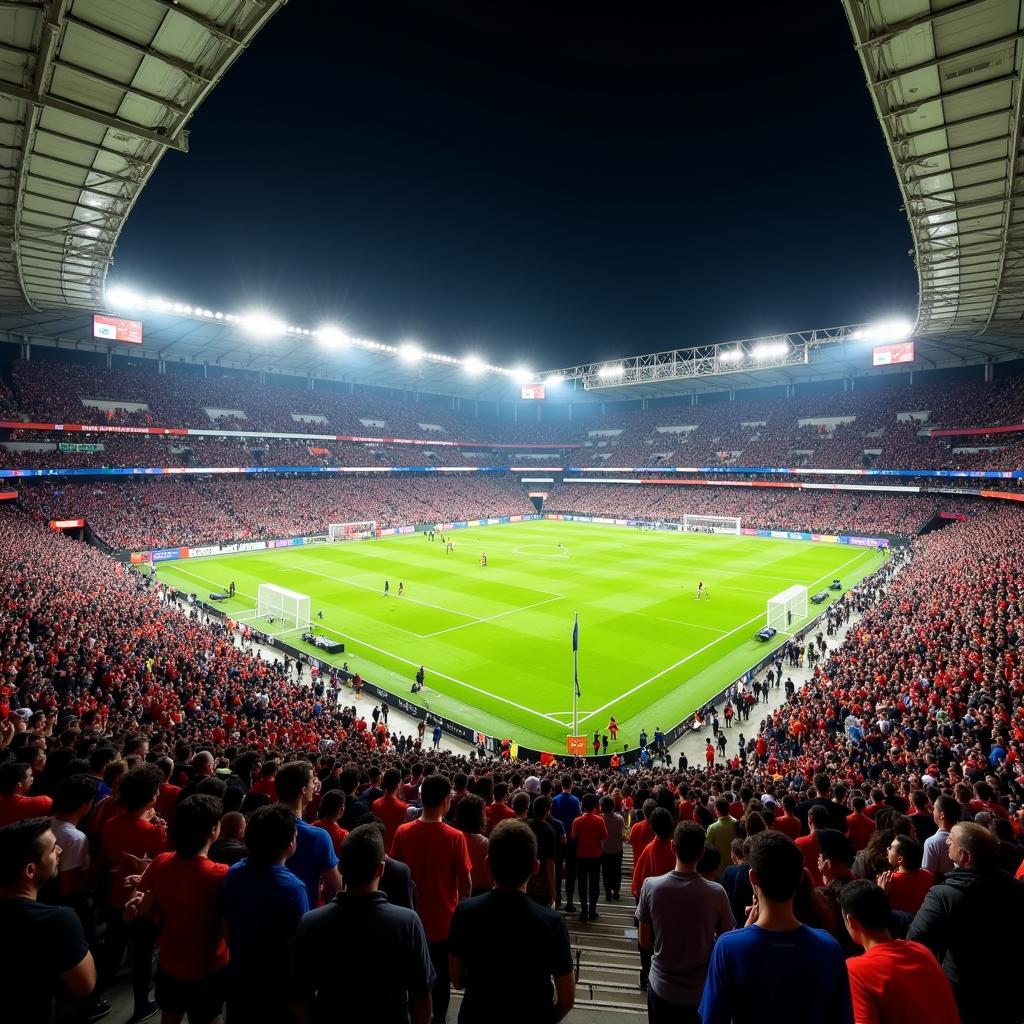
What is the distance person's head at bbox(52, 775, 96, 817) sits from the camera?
4.50 metres

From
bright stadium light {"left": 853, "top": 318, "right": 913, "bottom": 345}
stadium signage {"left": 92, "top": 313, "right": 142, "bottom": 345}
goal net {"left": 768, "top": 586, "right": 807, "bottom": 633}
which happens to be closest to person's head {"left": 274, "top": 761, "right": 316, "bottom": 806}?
goal net {"left": 768, "top": 586, "right": 807, "bottom": 633}

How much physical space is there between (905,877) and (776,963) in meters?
2.99

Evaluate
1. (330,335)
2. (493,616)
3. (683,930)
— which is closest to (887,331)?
(493,616)

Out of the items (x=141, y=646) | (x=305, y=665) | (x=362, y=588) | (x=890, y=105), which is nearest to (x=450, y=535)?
(x=362, y=588)

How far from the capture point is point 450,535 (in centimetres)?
6925

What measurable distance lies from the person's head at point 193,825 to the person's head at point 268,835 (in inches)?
15.7

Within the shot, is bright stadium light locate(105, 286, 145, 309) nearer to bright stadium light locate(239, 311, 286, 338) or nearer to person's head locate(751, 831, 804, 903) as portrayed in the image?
bright stadium light locate(239, 311, 286, 338)

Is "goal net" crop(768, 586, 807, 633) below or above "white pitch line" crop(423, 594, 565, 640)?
above

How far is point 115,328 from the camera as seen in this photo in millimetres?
48094

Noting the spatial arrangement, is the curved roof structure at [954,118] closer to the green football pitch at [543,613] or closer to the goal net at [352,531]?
the green football pitch at [543,613]

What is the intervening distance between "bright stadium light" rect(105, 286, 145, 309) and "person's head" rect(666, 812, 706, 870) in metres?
60.6

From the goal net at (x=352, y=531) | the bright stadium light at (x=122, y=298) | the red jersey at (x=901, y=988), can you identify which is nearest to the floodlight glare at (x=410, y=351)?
the goal net at (x=352, y=531)

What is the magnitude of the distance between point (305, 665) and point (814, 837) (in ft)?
83.3

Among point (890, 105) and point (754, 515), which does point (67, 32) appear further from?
point (754, 515)
